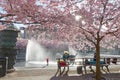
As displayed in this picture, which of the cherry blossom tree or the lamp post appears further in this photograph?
the lamp post

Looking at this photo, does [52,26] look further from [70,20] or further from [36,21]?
[36,21]

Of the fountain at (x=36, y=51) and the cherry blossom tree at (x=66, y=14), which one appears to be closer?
the cherry blossom tree at (x=66, y=14)

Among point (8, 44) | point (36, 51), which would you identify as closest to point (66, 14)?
point (8, 44)

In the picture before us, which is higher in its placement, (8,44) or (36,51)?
(36,51)

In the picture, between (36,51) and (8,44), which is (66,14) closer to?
(8,44)

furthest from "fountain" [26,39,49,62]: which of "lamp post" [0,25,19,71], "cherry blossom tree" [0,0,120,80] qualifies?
"cherry blossom tree" [0,0,120,80]

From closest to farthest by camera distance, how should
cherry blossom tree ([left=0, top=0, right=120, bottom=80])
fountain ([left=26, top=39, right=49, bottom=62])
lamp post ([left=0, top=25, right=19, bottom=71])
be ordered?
cherry blossom tree ([left=0, top=0, right=120, bottom=80]) < lamp post ([left=0, top=25, right=19, bottom=71]) < fountain ([left=26, top=39, right=49, bottom=62])

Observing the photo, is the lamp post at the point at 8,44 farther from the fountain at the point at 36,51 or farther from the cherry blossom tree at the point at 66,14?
the fountain at the point at 36,51

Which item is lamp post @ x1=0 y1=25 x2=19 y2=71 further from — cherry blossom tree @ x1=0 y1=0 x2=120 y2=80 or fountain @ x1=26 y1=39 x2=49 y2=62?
fountain @ x1=26 y1=39 x2=49 y2=62

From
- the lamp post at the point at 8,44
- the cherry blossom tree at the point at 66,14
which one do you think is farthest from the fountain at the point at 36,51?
the cherry blossom tree at the point at 66,14

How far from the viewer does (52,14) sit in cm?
1264

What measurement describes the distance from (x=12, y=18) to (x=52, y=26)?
8.71 feet

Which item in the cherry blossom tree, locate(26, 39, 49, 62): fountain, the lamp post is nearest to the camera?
the cherry blossom tree

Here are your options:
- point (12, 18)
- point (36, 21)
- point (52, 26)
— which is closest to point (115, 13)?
point (52, 26)
